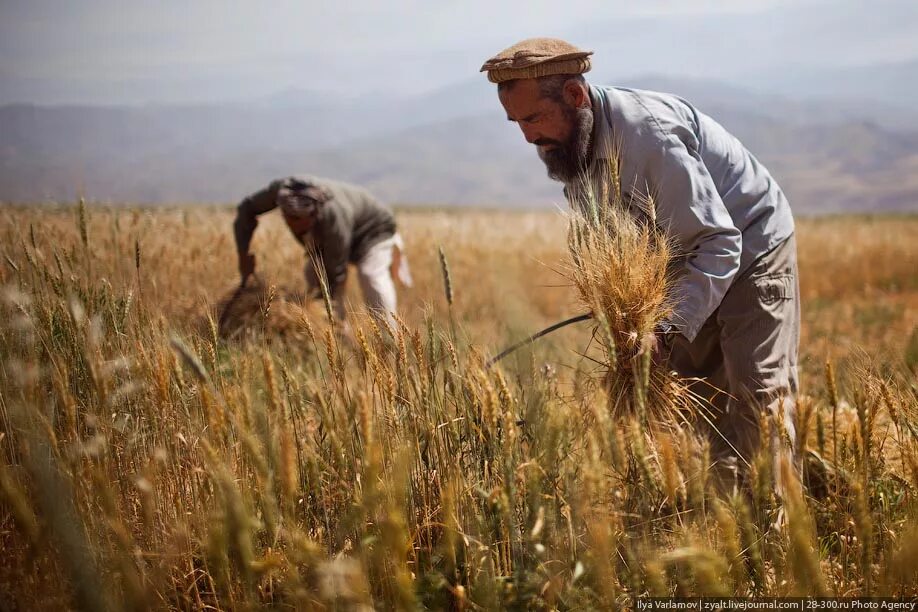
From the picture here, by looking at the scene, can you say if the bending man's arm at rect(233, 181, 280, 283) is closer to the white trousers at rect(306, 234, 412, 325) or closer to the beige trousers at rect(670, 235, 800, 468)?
the white trousers at rect(306, 234, 412, 325)

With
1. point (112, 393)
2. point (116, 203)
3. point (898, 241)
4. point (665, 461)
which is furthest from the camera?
point (898, 241)

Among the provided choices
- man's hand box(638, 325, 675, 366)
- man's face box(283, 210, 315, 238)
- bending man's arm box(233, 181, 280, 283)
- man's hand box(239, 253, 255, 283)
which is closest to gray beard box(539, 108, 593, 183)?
man's hand box(638, 325, 675, 366)

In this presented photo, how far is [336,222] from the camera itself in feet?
15.0

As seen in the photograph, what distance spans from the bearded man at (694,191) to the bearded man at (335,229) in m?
2.06

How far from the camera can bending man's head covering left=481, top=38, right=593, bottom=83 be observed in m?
2.10

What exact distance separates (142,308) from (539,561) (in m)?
1.52

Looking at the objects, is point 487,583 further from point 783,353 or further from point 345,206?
point 345,206

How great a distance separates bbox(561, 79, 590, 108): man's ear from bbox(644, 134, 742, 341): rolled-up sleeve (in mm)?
301

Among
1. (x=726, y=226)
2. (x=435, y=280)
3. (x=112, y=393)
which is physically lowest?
(x=435, y=280)

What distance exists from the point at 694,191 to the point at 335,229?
121 inches

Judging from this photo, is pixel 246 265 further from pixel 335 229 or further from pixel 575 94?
pixel 575 94

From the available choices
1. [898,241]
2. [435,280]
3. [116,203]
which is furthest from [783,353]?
[898,241]

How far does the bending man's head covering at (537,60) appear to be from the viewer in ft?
6.90

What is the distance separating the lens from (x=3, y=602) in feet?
4.70
